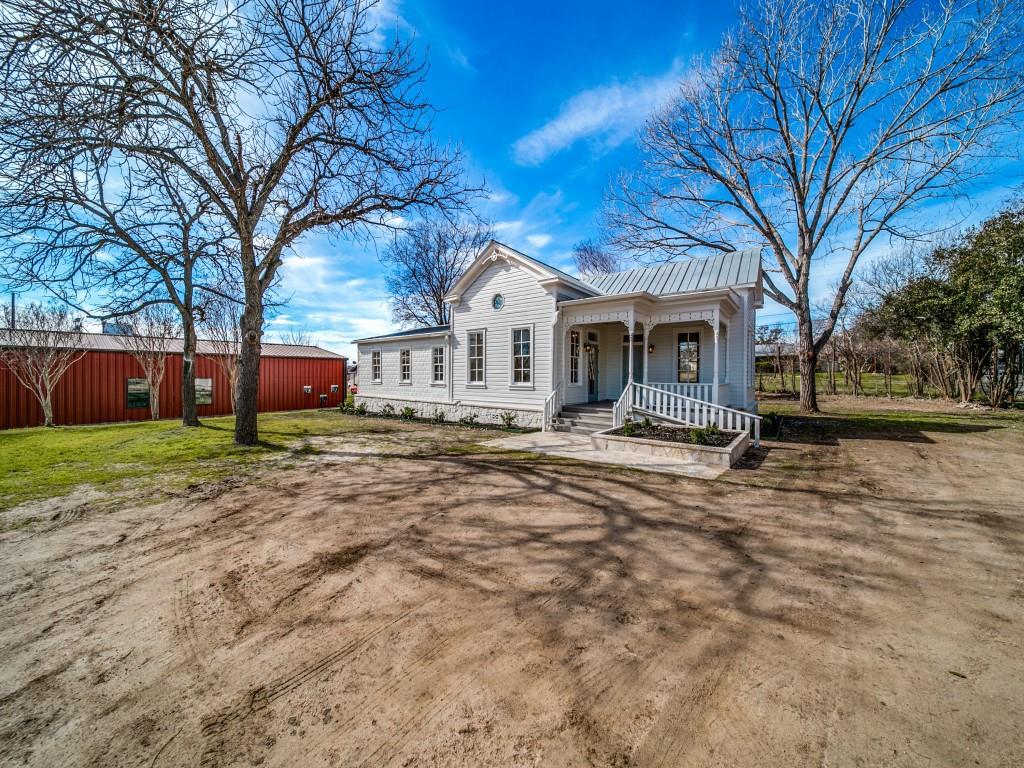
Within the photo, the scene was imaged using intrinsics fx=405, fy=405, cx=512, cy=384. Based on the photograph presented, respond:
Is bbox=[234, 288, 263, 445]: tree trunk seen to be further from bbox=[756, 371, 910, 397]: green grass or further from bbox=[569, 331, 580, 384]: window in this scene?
bbox=[756, 371, 910, 397]: green grass

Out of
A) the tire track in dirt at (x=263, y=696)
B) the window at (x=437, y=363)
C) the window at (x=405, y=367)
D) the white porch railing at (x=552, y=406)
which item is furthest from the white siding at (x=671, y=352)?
the tire track in dirt at (x=263, y=696)

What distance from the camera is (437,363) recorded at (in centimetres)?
1489

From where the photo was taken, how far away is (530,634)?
7.88ft

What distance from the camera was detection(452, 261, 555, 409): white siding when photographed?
1160 centimetres

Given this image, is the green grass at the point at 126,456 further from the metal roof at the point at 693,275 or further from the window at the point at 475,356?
the metal roof at the point at 693,275

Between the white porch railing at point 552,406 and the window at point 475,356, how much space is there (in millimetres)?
2967

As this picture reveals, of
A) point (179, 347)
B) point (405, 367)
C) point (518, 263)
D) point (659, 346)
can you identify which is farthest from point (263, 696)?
point (179, 347)

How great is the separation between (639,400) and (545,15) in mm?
8010

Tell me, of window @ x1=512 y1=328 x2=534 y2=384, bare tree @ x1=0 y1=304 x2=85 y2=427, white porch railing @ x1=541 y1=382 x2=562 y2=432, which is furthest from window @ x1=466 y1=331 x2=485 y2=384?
bare tree @ x1=0 y1=304 x2=85 y2=427

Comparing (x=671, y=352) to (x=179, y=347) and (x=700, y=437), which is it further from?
(x=179, y=347)

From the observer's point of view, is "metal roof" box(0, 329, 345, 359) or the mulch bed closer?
the mulch bed

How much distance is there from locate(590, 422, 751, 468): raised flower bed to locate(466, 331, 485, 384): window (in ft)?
18.2

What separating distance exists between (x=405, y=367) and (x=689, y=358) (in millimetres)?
10346

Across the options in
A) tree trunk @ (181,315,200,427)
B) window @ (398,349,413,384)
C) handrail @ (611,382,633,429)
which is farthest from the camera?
window @ (398,349,413,384)
